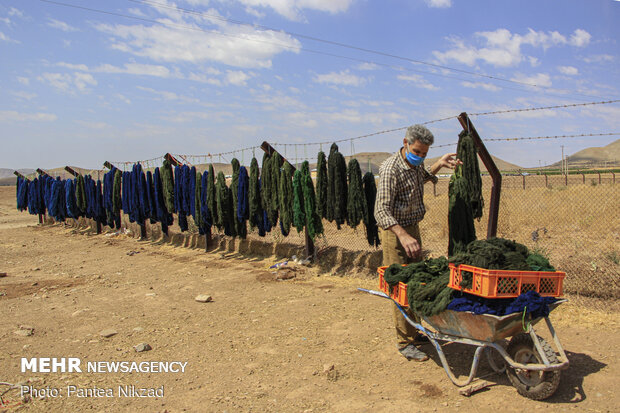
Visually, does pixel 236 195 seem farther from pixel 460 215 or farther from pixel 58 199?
pixel 58 199

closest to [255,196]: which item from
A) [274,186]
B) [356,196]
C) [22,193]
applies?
[274,186]

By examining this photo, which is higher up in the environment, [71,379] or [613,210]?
[613,210]

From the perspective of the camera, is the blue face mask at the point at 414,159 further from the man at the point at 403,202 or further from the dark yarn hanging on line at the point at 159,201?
the dark yarn hanging on line at the point at 159,201

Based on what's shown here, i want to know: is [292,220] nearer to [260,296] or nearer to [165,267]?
[260,296]

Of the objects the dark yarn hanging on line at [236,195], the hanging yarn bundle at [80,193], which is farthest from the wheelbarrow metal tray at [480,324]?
the hanging yarn bundle at [80,193]

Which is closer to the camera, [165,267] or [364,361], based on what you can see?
[364,361]

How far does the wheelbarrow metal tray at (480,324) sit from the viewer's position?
310cm

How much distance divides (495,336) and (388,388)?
3.24ft

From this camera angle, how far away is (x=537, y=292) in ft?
10.3

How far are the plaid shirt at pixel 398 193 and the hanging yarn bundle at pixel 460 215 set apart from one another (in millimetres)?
950

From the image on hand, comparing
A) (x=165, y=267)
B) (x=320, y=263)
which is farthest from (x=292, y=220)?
(x=165, y=267)

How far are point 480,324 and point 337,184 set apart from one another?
426cm

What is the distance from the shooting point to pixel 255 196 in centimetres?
889

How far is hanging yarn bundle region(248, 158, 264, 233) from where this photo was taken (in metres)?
8.88
